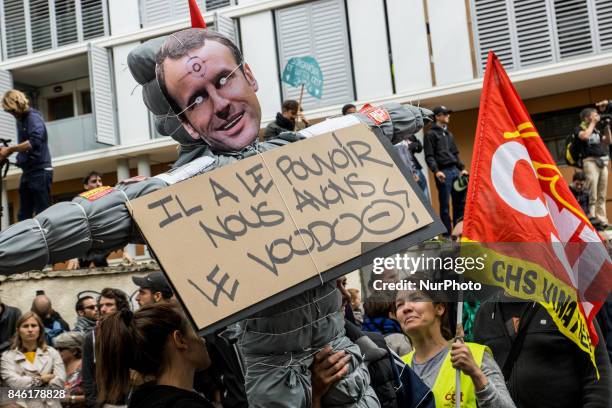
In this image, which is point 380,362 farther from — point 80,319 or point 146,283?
point 80,319

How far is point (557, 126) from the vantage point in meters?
19.3

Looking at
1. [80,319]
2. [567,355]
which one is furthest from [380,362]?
[80,319]

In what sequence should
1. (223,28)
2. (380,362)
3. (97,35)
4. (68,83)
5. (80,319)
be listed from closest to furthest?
(380,362)
(80,319)
(223,28)
(97,35)
(68,83)

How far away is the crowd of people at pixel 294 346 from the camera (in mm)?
3287

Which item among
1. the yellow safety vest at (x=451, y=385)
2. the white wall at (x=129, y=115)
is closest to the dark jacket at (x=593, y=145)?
the yellow safety vest at (x=451, y=385)

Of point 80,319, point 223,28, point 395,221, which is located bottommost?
point 80,319

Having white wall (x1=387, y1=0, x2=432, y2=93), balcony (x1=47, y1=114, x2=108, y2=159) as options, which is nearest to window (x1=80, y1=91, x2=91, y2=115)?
balcony (x1=47, y1=114, x2=108, y2=159)

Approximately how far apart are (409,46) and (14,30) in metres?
11.1

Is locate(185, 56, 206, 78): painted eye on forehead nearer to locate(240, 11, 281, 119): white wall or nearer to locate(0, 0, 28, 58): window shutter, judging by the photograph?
locate(240, 11, 281, 119): white wall

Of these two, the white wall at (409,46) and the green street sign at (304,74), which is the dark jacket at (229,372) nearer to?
the green street sign at (304,74)

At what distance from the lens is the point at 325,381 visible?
328 centimetres

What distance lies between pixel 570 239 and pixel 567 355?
56cm

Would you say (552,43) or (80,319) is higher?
(552,43)

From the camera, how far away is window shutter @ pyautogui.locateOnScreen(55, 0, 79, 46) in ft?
78.1
